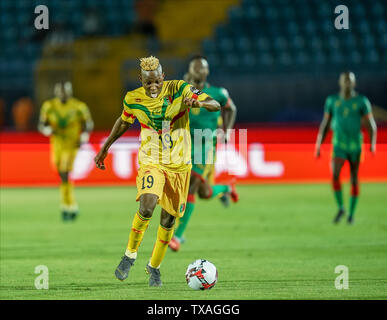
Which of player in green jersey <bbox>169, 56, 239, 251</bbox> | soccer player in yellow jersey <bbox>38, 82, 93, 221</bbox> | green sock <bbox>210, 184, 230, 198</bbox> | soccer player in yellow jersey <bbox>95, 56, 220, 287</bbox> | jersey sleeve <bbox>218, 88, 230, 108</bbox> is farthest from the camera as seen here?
soccer player in yellow jersey <bbox>38, 82, 93, 221</bbox>

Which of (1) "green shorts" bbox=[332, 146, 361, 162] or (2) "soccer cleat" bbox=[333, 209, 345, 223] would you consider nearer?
(1) "green shorts" bbox=[332, 146, 361, 162]

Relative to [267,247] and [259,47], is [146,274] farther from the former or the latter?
[259,47]

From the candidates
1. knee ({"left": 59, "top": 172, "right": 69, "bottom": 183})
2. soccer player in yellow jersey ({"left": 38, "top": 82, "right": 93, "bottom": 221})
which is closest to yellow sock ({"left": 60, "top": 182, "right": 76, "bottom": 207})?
knee ({"left": 59, "top": 172, "right": 69, "bottom": 183})


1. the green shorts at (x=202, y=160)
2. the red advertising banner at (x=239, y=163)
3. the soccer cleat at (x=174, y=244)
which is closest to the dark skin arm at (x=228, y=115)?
the green shorts at (x=202, y=160)

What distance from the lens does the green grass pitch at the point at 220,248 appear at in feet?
24.7

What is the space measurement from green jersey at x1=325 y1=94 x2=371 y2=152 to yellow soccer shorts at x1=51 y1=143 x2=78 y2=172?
419 cm

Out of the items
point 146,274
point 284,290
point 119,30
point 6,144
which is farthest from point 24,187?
point 284,290

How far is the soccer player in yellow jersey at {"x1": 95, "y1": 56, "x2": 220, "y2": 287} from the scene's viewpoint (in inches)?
290

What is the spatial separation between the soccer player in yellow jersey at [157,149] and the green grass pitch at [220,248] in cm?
46

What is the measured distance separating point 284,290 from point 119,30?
18.1m

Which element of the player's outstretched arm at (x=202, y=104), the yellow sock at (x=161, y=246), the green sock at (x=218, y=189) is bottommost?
the yellow sock at (x=161, y=246)

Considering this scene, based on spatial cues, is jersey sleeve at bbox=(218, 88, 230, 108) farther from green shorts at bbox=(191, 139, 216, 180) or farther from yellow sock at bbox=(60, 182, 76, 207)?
yellow sock at bbox=(60, 182, 76, 207)

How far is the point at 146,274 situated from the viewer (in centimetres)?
841

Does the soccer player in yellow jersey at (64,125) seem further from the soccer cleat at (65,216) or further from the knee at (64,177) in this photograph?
the soccer cleat at (65,216)
